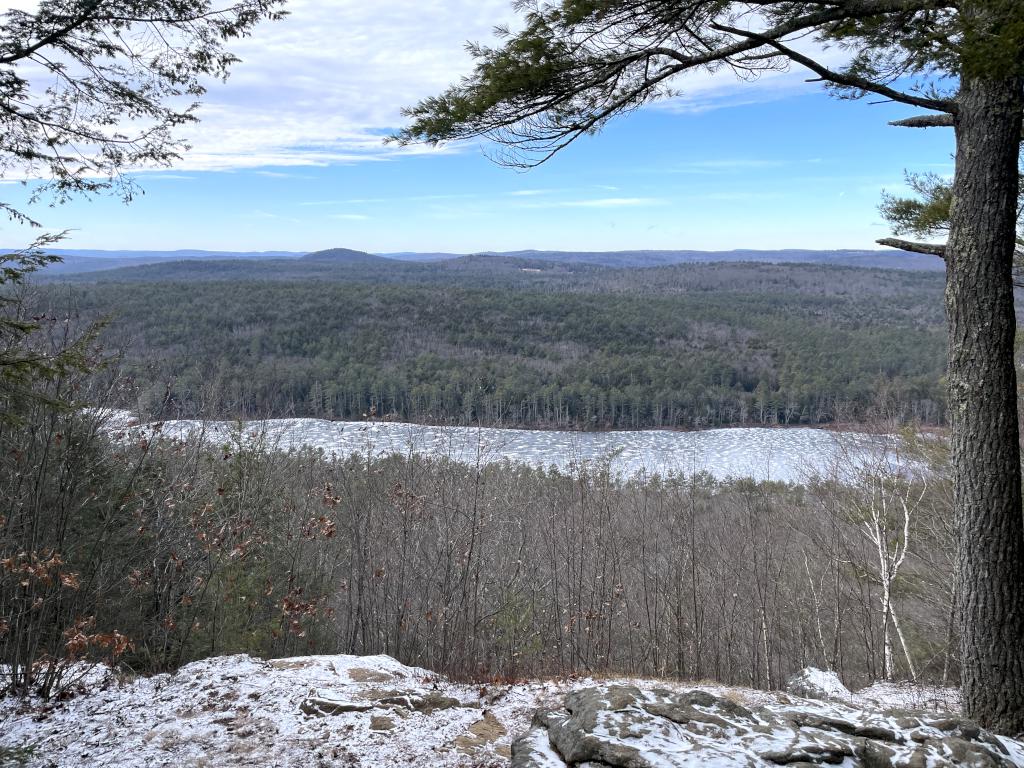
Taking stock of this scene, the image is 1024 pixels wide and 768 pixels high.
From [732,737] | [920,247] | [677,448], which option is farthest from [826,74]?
[677,448]

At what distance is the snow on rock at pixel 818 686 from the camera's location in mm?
5789

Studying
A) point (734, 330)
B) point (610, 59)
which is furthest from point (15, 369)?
point (734, 330)

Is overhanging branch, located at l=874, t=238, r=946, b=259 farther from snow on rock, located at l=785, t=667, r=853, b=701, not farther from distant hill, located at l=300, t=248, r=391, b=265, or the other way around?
distant hill, located at l=300, t=248, r=391, b=265

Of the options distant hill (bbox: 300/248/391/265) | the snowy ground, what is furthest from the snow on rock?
distant hill (bbox: 300/248/391/265)

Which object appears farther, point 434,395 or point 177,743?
point 434,395

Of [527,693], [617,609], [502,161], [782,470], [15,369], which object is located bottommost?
[782,470]

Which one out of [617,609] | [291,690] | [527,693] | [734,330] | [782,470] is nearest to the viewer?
[291,690]

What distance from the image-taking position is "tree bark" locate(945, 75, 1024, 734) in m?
3.87

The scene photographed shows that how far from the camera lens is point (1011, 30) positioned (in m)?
3.21

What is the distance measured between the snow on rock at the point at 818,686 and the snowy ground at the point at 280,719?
1115 millimetres

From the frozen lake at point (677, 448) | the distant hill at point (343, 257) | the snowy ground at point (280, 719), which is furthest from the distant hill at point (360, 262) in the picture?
the snowy ground at point (280, 719)

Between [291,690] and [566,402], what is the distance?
37165 mm

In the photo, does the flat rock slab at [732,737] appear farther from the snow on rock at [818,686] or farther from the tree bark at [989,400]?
the snow on rock at [818,686]

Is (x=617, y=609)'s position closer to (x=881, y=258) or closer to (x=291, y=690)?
(x=291, y=690)
